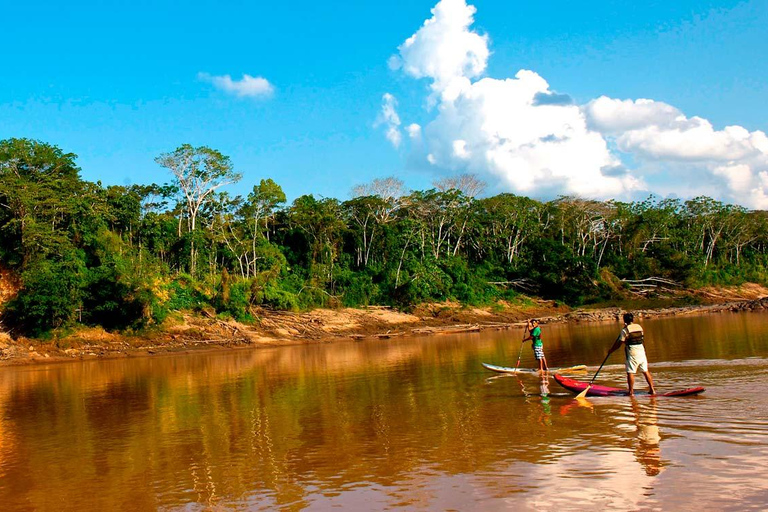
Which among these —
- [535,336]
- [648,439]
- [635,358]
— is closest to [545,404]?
[635,358]

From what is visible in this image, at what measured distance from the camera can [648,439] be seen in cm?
874

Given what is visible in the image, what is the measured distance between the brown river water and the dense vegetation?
1672cm

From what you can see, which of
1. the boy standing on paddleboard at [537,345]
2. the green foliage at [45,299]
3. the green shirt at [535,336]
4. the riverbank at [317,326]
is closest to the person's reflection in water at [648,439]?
the boy standing on paddleboard at [537,345]

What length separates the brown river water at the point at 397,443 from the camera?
696 centimetres

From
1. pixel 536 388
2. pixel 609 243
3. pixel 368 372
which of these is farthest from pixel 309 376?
pixel 609 243

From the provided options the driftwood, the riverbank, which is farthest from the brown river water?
the driftwood

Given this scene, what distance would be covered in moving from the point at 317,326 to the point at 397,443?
1220 inches

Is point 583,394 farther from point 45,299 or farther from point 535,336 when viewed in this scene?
point 45,299

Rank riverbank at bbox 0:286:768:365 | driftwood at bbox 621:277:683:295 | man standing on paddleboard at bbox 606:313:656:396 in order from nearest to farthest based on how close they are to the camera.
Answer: man standing on paddleboard at bbox 606:313:656:396
riverbank at bbox 0:286:768:365
driftwood at bbox 621:277:683:295

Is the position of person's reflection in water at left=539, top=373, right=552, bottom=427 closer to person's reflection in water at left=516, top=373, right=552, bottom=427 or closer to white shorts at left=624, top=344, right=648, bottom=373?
person's reflection in water at left=516, top=373, right=552, bottom=427

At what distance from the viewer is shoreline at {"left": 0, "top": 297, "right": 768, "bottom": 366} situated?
31.6m

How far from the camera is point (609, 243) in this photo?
63.0 metres

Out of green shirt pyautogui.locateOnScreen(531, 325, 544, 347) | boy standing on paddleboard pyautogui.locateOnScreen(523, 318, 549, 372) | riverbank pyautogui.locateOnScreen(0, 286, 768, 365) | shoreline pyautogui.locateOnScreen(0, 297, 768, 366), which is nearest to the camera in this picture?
boy standing on paddleboard pyautogui.locateOnScreen(523, 318, 549, 372)

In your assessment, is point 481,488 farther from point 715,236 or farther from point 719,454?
point 715,236
